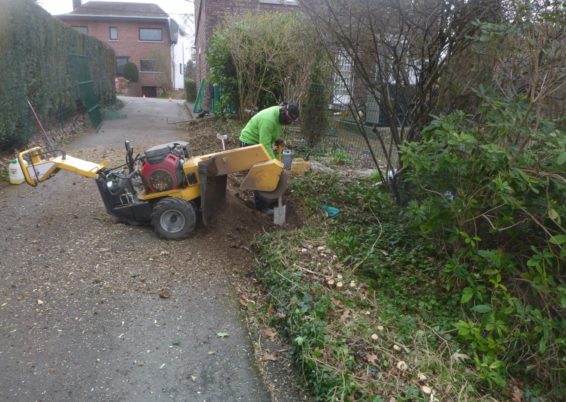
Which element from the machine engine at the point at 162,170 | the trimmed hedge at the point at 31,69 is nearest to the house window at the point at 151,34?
the trimmed hedge at the point at 31,69

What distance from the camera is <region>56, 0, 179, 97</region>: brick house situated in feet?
135

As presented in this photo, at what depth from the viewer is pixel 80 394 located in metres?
2.80

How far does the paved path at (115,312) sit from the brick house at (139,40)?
38182 mm

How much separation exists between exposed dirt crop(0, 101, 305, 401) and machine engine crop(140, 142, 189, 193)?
0.62 metres

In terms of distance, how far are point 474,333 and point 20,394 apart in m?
3.05

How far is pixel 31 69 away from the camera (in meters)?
9.09

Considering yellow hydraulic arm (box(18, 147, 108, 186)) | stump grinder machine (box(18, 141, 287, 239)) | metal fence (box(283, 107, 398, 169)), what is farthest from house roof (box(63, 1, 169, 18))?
→ stump grinder machine (box(18, 141, 287, 239))

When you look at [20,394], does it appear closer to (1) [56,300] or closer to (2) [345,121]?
(1) [56,300]

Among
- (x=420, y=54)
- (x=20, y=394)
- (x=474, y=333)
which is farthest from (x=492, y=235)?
(x=20, y=394)

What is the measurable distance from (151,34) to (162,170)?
42723mm

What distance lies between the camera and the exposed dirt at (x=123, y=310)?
116 inches

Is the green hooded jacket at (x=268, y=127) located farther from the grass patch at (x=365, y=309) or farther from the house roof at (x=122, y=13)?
the house roof at (x=122, y=13)

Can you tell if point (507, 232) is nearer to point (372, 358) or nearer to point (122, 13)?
point (372, 358)

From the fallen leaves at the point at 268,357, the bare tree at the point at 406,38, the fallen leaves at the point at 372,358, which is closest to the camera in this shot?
the fallen leaves at the point at 372,358
